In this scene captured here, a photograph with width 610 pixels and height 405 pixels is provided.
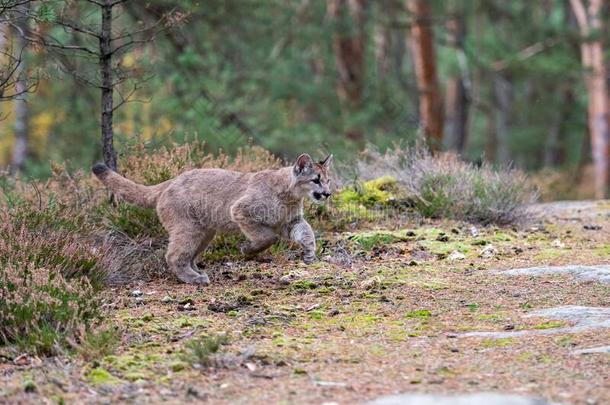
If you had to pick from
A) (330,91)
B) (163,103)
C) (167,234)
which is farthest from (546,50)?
(167,234)

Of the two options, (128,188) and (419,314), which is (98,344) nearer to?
(419,314)

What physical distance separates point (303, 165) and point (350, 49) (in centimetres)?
1619

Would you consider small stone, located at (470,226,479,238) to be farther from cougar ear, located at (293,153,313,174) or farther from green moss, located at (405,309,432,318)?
green moss, located at (405,309,432,318)

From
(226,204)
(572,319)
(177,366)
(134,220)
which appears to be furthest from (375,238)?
(177,366)

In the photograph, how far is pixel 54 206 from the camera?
28.4 feet

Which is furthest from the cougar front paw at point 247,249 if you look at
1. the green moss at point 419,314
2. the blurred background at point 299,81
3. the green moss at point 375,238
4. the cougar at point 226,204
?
the blurred background at point 299,81

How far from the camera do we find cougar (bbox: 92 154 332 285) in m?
8.25

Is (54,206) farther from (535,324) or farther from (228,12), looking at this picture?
(228,12)

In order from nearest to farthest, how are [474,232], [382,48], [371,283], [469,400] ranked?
[469,400] < [371,283] < [474,232] < [382,48]

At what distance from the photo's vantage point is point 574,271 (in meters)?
8.31

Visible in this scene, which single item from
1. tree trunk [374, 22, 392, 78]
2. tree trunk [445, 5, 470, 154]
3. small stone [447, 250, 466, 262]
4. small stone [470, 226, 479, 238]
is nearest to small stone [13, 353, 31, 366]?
small stone [447, 250, 466, 262]

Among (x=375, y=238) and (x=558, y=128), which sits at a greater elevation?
(x=558, y=128)

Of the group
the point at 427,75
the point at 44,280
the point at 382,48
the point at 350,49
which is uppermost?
the point at 382,48

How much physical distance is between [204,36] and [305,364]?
17.4 metres
